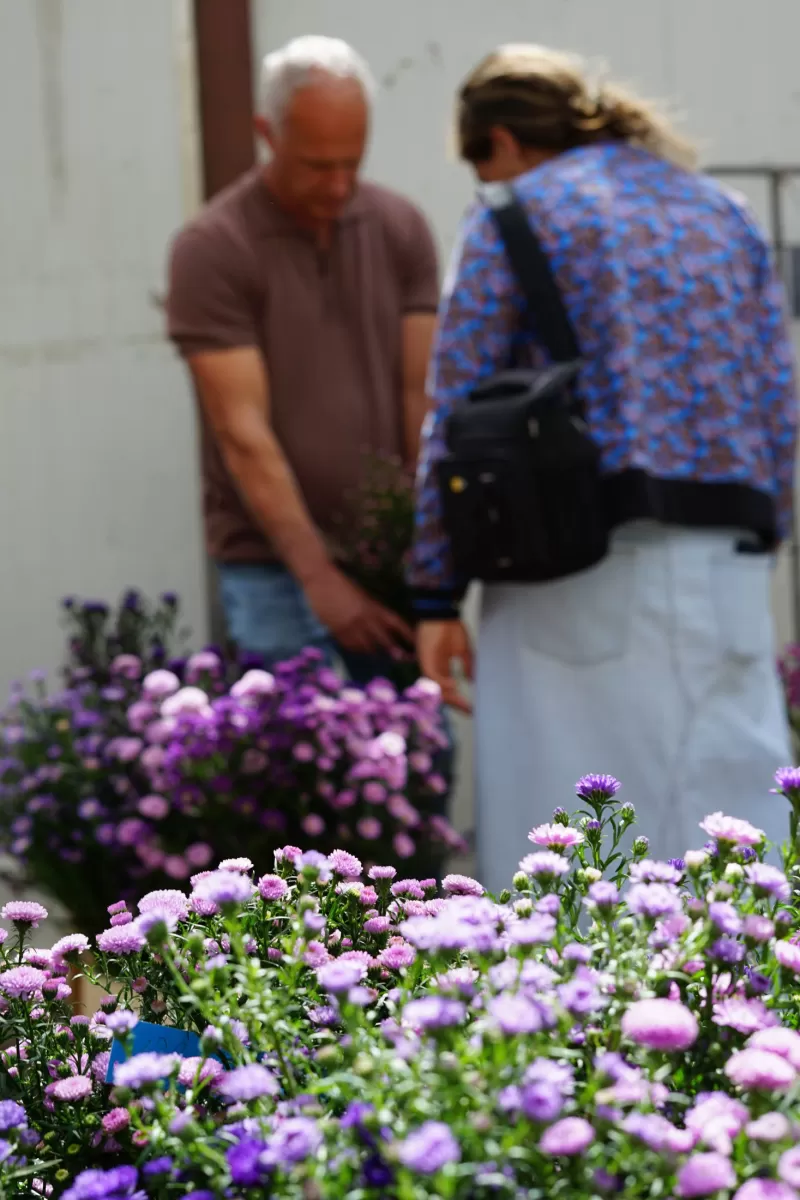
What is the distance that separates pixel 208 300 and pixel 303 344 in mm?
250

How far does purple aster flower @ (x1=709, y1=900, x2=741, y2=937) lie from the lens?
94 cm

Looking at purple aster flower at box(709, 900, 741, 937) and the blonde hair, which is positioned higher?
the blonde hair

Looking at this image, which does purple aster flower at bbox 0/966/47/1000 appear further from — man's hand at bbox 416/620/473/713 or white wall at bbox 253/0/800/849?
white wall at bbox 253/0/800/849

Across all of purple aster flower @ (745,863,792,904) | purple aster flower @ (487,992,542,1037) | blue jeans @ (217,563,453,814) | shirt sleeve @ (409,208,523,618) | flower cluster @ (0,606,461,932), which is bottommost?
flower cluster @ (0,606,461,932)

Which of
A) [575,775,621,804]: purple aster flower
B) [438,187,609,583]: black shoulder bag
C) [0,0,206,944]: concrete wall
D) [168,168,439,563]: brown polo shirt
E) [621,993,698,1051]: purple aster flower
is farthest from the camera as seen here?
[0,0,206,944]: concrete wall

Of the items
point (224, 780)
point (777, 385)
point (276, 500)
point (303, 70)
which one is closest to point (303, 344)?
point (276, 500)

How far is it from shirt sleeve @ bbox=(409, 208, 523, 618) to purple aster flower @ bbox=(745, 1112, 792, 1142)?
1.88 metres

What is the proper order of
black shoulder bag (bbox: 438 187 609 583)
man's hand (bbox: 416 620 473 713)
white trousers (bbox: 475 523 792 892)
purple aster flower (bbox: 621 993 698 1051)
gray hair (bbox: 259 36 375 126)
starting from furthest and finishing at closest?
1. gray hair (bbox: 259 36 375 126)
2. man's hand (bbox: 416 620 473 713)
3. white trousers (bbox: 475 523 792 892)
4. black shoulder bag (bbox: 438 187 609 583)
5. purple aster flower (bbox: 621 993 698 1051)

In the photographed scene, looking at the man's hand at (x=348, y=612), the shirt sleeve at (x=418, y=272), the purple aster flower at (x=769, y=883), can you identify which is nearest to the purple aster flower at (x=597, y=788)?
the purple aster flower at (x=769, y=883)

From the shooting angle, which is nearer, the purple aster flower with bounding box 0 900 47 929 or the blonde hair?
the purple aster flower with bounding box 0 900 47 929

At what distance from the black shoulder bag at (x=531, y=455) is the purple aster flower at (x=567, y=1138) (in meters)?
1.77

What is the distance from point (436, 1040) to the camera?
32.5 inches

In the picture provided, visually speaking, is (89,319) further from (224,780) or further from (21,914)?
(21,914)

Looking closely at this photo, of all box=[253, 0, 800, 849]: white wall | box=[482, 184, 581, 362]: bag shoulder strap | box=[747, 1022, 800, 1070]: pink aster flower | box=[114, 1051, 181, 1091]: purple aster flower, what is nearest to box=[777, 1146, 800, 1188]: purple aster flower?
box=[747, 1022, 800, 1070]: pink aster flower
